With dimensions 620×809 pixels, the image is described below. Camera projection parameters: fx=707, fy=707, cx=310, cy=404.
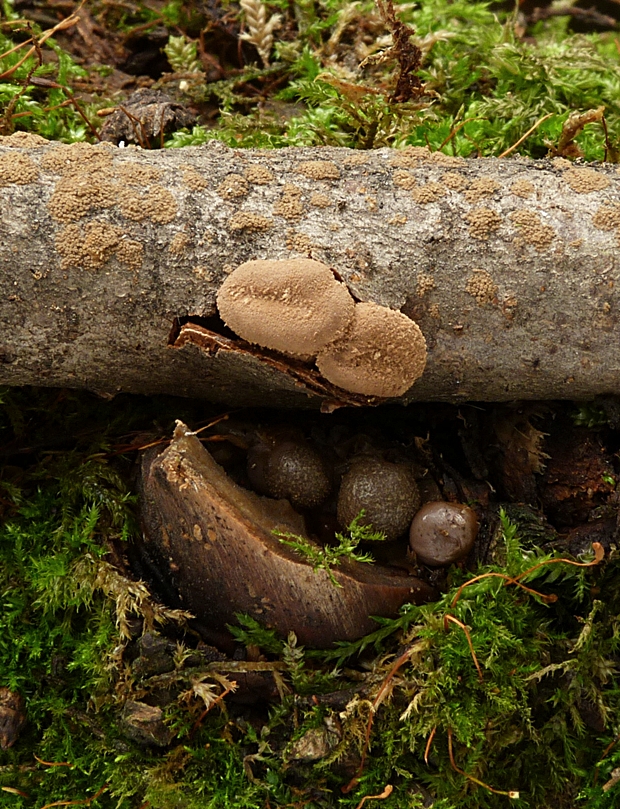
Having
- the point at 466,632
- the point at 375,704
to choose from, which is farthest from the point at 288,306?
the point at 375,704

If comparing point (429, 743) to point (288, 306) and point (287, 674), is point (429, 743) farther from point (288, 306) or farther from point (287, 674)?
point (288, 306)

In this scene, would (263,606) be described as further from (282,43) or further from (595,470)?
(282,43)

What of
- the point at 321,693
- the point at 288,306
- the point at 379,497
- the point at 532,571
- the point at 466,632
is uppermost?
the point at 288,306

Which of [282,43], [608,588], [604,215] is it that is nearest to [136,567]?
[608,588]

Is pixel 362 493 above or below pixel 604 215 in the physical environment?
below

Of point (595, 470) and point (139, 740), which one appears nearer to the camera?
point (139, 740)

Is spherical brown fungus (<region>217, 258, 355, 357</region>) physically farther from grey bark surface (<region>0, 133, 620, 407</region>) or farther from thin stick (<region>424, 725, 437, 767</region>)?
thin stick (<region>424, 725, 437, 767</region>)

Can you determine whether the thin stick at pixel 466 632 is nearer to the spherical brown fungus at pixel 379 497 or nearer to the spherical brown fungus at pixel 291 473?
the spherical brown fungus at pixel 379 497
